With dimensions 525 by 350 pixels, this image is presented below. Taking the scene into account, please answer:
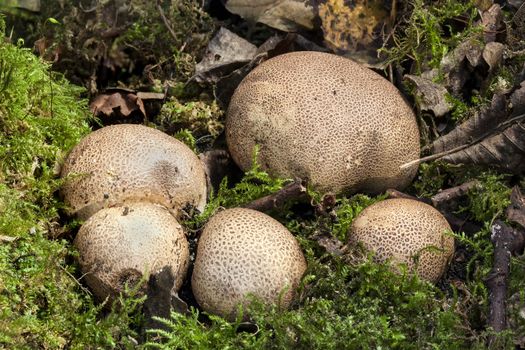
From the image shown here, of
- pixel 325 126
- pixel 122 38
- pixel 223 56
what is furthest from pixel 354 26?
pixel 122 38

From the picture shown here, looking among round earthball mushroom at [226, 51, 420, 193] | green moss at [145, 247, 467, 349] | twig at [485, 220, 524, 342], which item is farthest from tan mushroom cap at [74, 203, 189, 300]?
twig at [485, 220, 524, 342]

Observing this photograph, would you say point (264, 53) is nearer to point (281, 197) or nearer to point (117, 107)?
point (117, 107)

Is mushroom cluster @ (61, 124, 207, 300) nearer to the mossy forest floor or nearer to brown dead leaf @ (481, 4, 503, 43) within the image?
the mossy forest floor

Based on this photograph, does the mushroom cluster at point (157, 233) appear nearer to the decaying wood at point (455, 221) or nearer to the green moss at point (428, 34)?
the decaying wood at point (455, 221)

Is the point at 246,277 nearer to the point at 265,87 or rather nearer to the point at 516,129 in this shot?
the point at 265,87

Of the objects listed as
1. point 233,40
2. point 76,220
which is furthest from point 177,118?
point 76,220

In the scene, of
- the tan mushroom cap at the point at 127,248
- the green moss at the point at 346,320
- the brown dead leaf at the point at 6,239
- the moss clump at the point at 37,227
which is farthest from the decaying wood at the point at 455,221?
the brown dead leaf at the point at 6,239
